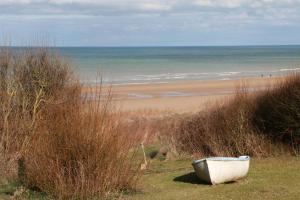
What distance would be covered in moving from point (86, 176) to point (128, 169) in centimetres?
102

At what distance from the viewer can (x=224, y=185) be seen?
12.4 metres

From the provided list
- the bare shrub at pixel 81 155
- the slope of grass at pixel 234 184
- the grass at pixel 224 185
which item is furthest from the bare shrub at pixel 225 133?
the bare shrub at pixel 81 155

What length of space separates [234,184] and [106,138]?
3.32m

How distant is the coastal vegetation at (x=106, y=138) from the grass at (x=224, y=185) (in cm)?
2

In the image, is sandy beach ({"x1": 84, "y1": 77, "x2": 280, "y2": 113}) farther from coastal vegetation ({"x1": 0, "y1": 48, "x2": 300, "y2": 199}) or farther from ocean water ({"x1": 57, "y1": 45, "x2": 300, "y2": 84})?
coastal vegetation ({"x1": 0, "y1": 48, "x2": 300, "y2": 199})

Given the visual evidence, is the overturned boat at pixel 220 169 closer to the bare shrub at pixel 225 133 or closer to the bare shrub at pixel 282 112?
the bare shrub at pixel 282 112

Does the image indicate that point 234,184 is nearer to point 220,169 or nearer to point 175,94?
point 220,169

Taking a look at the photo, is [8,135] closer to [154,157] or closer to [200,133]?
[154,157]

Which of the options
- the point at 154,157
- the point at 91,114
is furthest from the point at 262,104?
the point at 91,114

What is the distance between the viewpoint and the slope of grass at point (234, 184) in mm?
11344

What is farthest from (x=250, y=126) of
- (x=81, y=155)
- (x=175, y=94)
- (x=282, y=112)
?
(x=175, y=94)

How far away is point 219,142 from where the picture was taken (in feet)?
59.1

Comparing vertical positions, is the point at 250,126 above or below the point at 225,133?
above

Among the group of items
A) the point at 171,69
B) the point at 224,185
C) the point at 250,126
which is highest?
the point at 171,69
